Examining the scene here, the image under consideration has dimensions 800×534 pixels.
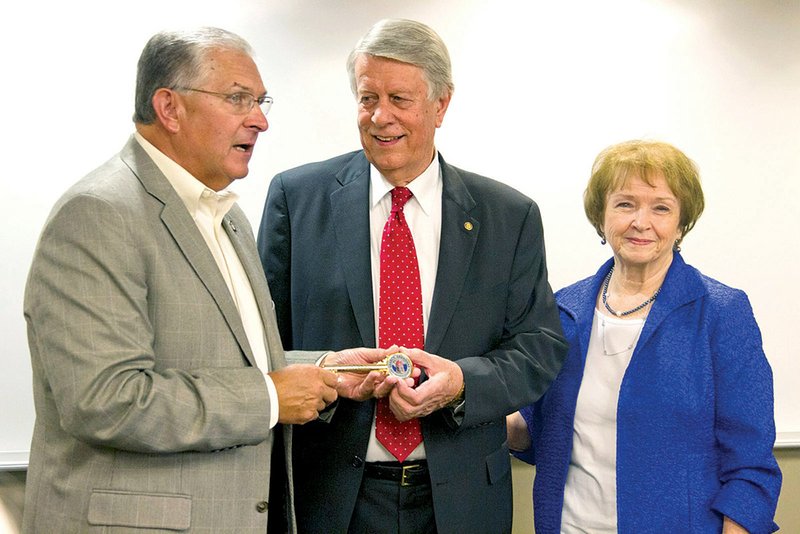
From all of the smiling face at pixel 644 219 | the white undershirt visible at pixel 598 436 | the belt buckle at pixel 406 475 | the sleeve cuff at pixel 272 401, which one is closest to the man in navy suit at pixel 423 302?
the belt buckle at pixel 406 475

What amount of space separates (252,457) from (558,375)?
99 cm

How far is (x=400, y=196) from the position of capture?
8.46 feet

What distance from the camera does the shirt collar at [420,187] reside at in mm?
2594

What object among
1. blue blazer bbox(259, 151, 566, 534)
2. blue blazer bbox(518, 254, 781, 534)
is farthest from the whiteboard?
blue blazer bbox(518, 254, 781, 534)

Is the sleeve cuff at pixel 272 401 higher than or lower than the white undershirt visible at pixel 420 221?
lower

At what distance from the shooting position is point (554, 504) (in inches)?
102

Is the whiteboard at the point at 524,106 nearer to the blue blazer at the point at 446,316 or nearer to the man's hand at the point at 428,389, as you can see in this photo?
the blue blazer at the point at 446,316

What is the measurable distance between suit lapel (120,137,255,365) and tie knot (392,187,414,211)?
2.26ft

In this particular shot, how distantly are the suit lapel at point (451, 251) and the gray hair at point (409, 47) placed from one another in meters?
0.27

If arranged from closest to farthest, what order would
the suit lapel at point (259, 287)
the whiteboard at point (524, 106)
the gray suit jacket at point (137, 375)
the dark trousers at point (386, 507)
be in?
the gray suit jacket at point (137, 375), the suit lapel at point (259, 287), the dark trousers at point (386, 507), the whiteboard at point (524, 106)

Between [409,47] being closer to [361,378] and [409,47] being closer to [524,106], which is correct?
[361,378]

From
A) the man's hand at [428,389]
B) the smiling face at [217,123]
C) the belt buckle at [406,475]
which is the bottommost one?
the belt buckle at [406,475]

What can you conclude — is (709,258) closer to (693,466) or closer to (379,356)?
(693,466)

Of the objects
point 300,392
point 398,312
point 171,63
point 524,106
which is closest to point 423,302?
point 398,312
